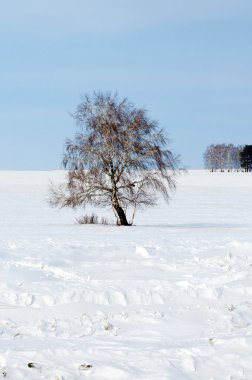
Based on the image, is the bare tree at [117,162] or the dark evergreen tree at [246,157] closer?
the bare tree at [117,162]

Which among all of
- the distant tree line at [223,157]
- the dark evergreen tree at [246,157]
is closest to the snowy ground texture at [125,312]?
the dark evergreen tree at [246,157]

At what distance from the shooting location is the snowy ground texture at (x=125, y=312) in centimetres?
734

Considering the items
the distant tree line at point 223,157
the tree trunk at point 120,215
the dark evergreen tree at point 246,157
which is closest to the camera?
the tree trunk at point 120,215

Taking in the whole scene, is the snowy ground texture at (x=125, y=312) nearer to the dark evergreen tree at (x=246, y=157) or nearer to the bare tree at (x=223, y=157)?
the dark evergreen tree at (x=246, y=157)

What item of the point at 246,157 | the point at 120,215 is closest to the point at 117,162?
the point at 120,215

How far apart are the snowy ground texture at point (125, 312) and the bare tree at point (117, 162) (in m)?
18.5

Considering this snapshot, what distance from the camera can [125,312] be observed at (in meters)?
9.69

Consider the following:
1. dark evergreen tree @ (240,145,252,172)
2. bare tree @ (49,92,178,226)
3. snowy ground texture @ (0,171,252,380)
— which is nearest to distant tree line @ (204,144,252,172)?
dark evergreen tree @ (240,145,252,172)

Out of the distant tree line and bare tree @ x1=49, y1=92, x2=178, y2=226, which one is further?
the distant tree line

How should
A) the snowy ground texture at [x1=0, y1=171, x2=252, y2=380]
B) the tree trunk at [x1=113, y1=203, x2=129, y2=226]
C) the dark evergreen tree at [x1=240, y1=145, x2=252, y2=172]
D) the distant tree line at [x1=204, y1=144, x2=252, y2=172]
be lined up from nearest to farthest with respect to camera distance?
the snowy ground texture at [x1=0, y1=171, x2=252, y2=380]
the tree trunk at [x1=113, y1=203, x2=129, y2=226]
the dark evergreen tree at [x1=240, y1=145, x2=252, y2=172]
the distant tree line at [x1=204, y1=144, x2=252, y2=172]

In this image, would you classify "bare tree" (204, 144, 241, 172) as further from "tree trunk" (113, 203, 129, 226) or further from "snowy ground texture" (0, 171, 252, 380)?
"snowy ground texture" (0, 171, 252, 380)

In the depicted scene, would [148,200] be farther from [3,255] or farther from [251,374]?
[251,374]

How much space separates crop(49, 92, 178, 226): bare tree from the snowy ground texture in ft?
60.8

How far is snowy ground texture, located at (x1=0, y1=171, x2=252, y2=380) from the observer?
24.1 ft
